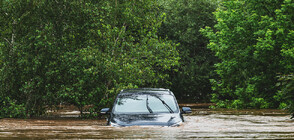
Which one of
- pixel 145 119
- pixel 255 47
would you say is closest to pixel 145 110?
pixel 145 119

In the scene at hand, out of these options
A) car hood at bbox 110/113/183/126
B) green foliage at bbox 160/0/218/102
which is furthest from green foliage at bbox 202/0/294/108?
car hood at bbox 110/113/183/126

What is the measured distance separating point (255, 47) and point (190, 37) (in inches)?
490

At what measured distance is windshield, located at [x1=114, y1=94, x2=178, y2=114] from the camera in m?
10.9

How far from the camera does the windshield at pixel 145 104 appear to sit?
1093cm

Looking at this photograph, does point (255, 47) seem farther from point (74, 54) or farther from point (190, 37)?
point (74, 54)

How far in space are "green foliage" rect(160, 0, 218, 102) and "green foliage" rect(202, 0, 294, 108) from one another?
8.28 meters

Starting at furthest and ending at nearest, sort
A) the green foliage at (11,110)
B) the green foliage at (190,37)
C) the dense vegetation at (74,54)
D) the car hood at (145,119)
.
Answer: the green foliage at (190,37) → the dense vegetation at (74,54) → the green foliage at (11,110) → the car hood at (145,119)

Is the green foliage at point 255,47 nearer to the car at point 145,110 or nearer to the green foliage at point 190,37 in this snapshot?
the green foliage at point 190,37

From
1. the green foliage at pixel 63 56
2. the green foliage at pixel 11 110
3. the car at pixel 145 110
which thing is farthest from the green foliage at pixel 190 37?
the car at pixel 145 110

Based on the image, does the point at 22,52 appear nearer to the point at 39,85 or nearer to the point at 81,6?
the point at 39,85

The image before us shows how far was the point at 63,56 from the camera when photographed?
16.7 meters

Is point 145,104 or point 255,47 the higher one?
point 255,47

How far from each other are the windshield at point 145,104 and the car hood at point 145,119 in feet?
0.97

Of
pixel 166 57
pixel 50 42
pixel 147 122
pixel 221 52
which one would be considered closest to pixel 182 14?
pixel 221 52
